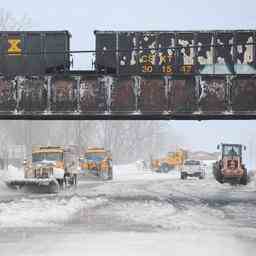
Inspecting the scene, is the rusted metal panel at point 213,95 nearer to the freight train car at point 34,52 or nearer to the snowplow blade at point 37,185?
the freight train car at point 34,52

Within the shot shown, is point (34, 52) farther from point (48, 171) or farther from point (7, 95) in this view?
point (48, 171)

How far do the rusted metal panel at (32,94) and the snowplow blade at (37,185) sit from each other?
9604 millimetres

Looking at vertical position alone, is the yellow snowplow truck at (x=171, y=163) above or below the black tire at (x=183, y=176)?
below

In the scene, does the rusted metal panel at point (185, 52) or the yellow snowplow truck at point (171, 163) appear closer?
the rusted metal panel at point (185, 52)

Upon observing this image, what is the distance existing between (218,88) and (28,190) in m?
15.4

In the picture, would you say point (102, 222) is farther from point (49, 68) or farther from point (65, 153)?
point (65, 153)

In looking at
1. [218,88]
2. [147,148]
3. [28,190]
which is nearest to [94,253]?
[218,88]

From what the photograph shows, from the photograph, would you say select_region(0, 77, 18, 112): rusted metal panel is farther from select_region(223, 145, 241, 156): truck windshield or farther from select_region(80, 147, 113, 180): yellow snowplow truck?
select_region(80, 147, 113, 180): yellow snowplow truck

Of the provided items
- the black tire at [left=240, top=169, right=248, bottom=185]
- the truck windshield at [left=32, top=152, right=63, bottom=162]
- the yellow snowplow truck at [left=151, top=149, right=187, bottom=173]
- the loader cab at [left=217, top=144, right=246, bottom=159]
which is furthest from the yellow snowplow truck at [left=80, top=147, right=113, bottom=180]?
the yellow snowplow truck at [left=151, top=149, right=187, bottom=173]

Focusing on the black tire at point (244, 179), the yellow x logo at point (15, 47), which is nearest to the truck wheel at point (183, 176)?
the black tire at point (244, 179)

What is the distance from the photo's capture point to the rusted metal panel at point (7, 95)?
89.6 feet

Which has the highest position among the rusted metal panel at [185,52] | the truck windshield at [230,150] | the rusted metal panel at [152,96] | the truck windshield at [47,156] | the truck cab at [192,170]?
the rusted metal panel at [185,52]

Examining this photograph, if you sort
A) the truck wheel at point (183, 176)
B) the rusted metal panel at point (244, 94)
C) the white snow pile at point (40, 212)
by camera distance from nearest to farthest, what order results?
1. the white snow pile at point (40, 212)
2. the rusted metal panel at point (244, 94)
3. the truck wheel at point (183, 176)

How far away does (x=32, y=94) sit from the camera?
27375 mm
